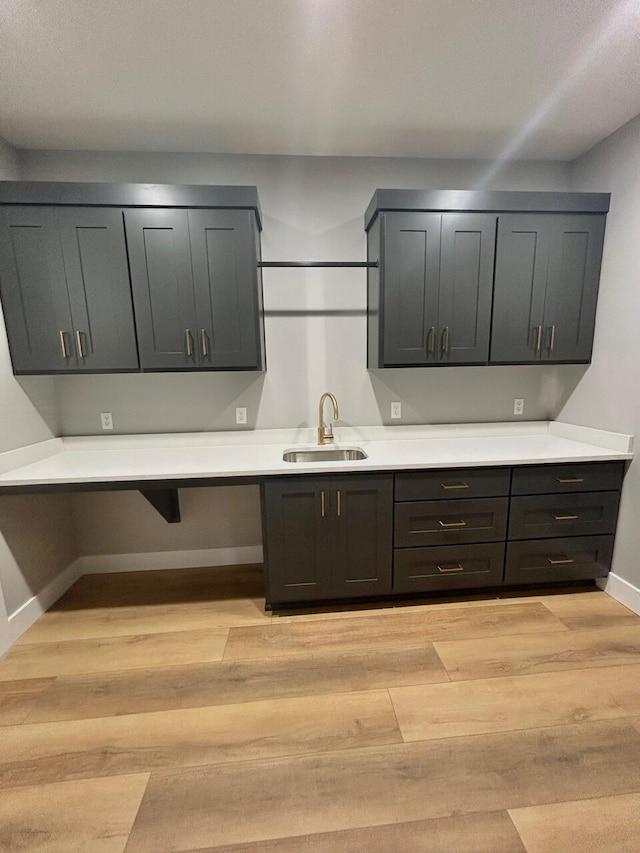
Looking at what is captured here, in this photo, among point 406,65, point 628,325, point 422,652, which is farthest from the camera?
point 628,325

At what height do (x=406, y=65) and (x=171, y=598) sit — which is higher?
(x=406, y=65)

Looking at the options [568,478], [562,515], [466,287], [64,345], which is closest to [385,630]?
[562,515]

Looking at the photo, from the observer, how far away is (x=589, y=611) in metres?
1.98

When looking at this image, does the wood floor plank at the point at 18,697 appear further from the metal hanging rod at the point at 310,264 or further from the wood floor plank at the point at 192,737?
the metal hanging rod at the point at 310,264

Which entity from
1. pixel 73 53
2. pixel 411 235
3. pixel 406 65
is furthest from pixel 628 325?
pixel 73 53

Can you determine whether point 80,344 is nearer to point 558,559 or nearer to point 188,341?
point 188,341

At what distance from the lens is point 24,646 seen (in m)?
1.80

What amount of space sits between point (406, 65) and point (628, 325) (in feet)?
5.77

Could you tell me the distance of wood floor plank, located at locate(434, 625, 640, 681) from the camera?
1608mm

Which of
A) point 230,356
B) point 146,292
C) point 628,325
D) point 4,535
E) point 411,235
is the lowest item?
point 4,535

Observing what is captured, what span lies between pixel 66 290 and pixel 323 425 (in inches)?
64.6

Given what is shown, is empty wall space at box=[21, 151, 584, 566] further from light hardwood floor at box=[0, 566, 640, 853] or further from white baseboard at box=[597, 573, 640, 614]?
white baseboard at box=[597, 573, 640, 614]

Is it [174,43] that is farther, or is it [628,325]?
[628,325]

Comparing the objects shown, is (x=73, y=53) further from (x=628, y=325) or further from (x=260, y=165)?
(x=628, y=325)
